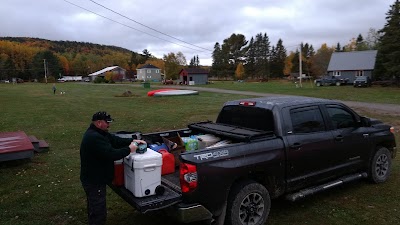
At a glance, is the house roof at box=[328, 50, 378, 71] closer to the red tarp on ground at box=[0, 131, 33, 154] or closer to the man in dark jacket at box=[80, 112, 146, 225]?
the red tarp on ground at box=[0, 131, 33, 154]

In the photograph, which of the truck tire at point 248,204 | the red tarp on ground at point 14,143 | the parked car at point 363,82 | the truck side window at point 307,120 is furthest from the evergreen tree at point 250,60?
the truck tire at point 248,204

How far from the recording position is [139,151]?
4.49 m

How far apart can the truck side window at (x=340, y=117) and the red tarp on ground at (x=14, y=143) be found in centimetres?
674

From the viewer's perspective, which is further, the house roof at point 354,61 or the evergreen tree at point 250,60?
the evergreen tree at point 250,60

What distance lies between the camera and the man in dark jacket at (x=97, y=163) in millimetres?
4270

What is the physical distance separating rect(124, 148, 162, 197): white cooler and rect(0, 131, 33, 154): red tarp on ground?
4.77 m

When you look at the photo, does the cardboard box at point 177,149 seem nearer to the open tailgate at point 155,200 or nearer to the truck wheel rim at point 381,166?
the open tailgate at point 155,200

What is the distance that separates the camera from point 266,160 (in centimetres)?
484

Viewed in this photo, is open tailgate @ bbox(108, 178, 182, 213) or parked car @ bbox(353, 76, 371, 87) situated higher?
parked car @ bbox(353, 76, 371, 87)

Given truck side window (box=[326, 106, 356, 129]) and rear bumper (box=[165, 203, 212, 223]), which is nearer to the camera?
rear bumper (box=[165, 203, 212, 223])

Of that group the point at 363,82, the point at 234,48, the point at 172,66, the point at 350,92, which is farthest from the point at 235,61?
the point at 350,92

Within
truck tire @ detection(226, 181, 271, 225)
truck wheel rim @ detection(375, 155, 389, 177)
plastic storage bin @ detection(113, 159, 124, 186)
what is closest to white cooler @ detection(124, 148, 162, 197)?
plastic storage bin @ detection(113, 159, 124, 186)

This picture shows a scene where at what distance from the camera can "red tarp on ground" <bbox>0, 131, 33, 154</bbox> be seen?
7.88 m

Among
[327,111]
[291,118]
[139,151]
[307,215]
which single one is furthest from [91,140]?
[327,111]
